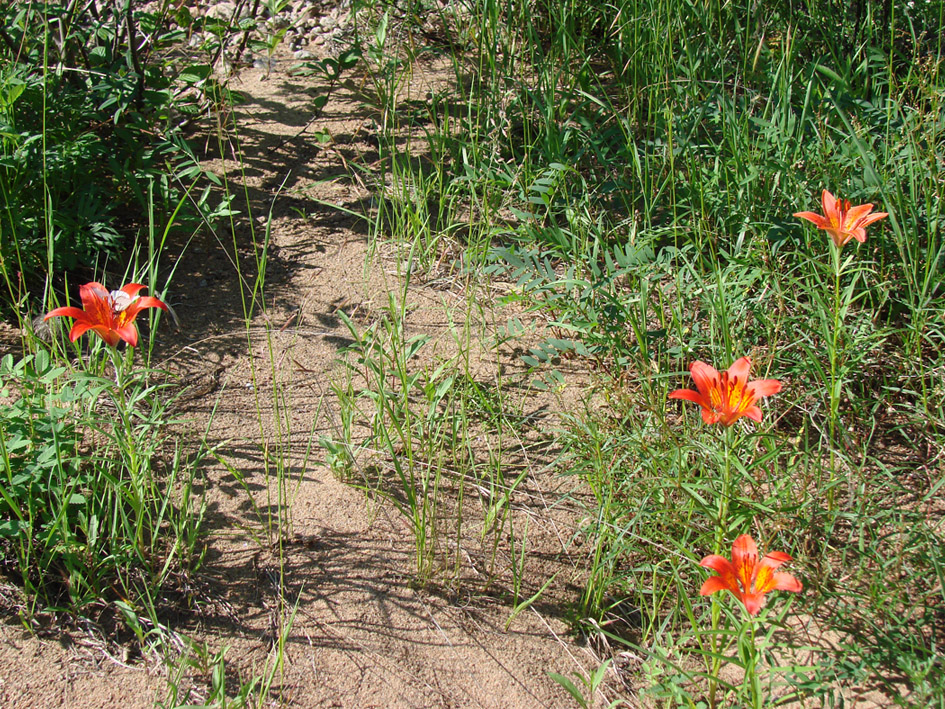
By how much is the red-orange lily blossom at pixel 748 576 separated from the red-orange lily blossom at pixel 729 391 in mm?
232

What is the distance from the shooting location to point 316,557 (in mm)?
2053

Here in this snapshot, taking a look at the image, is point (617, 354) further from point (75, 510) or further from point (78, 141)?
point (78, 141)

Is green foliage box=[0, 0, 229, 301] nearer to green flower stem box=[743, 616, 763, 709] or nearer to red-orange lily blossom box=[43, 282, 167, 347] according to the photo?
red-orange lily blossom box=[43, 282, 167, 347]

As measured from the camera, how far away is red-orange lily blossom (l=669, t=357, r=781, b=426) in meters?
1.62

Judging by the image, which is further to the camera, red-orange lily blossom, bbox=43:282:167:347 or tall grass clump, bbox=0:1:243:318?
tall grass clump, bbox=0:1:243:318

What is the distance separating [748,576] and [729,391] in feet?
1.16

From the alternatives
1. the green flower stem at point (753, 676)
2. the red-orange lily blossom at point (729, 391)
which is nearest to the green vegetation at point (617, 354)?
the green flower stem at point (753, 676)

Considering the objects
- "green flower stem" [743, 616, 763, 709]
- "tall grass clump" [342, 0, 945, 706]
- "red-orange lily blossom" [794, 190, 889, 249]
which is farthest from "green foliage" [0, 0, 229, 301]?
"green flower stem" [743, 616, 763, 709]

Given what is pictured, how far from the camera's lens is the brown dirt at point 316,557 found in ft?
5.92

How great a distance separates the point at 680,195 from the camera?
2.86 metres

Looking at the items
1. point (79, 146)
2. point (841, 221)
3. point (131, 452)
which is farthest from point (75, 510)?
point (841, 221)

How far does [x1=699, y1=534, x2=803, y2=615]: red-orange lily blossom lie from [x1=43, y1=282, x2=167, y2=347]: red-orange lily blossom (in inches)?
47.8

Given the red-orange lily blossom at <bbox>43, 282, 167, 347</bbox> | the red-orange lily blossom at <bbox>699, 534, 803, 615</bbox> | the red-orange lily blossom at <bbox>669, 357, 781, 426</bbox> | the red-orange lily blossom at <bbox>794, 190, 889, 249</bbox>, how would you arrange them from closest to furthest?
the red-orange lily blossom at <bbox>699, 534, 803, 615</bbox> < the red-orange lily blossom at <bbox>669, 357, 781, 426</bbox> < the red-orange lily blossom at <bbox>43, 282, 167, 347</bbox> < the red-orange lily blossom at <bbox>794, 190, 889, 249</bbox>

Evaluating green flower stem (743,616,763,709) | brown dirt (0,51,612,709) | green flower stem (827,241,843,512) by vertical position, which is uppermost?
green flower stem (827,241,843,512)
